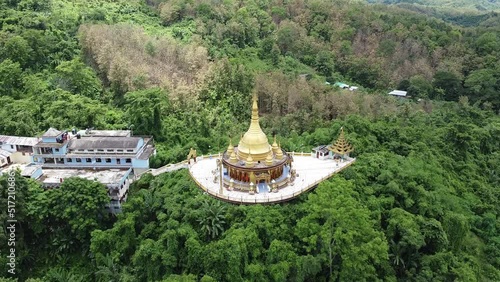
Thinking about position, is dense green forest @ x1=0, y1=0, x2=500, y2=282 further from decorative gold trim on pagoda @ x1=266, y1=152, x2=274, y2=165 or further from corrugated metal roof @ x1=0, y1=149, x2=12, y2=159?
decorative gold trim on pagoda @ x1=266, y1=152, x2=274, y2=165

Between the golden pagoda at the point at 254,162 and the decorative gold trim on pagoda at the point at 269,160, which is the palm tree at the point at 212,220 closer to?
the golden pagoda at the point at 254,162

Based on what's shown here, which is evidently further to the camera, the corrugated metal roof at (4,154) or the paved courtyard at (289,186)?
the corrugated metal roof at (4,154)

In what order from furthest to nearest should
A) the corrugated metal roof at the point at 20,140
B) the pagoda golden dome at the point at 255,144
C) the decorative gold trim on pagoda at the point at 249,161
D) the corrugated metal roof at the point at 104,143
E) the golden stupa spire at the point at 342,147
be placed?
the corrugated metal roof at the point at 20,140 < the corrugated metal roof at the point at 104,143 < the golden stupa spire at the point at 342,147 < the pagoda golden dome at the point at 255,144 < the decorative gold trim on pagoda at the point at 249,161

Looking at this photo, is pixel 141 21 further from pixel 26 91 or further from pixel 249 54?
pixel 26 91

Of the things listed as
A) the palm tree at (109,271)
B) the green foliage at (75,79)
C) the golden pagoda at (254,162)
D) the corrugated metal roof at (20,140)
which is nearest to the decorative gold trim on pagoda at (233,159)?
the golden pagoda at (254,162)

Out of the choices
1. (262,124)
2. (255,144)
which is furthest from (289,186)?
(262,124)

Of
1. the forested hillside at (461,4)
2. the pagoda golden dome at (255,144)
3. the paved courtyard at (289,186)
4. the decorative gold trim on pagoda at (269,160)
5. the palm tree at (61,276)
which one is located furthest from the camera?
the forested hillside at (461,4)

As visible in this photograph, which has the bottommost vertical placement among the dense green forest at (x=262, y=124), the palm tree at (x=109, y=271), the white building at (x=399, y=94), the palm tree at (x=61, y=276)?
the white building at (x=399, y=94)

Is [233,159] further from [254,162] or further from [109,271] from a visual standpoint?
[109,271]
